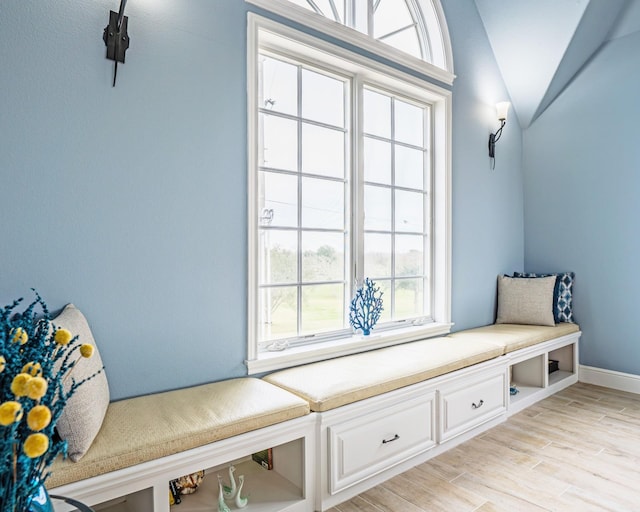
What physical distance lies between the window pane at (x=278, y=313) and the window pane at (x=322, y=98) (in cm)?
103

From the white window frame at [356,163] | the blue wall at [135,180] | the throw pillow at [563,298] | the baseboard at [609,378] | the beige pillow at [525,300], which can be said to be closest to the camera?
the blue wall at [135,180]

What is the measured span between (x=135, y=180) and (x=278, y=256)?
85cm

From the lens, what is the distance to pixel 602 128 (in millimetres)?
3408

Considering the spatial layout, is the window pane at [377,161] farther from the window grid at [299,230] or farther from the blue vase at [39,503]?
the blue vase at [39,503]

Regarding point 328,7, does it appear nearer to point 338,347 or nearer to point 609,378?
point 338,347

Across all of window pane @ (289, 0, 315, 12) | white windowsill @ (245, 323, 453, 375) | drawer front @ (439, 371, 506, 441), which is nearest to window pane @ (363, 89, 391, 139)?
window pane @ (289, 0, 315, 12)

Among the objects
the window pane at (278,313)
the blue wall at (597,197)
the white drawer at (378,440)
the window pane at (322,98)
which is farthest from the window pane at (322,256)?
the blue wall at (597,197)

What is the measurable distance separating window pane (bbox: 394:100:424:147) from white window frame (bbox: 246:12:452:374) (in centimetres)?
9

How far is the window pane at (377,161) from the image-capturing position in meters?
2.79

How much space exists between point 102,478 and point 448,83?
312cm

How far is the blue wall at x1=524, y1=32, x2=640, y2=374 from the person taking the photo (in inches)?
129

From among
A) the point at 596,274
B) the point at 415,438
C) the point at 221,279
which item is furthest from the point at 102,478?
the point at 596,274

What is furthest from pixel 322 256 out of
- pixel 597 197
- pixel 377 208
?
pixel 597 197

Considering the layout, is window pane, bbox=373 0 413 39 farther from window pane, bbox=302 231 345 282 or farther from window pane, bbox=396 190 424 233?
window pane, bbox=302 231 345 282
